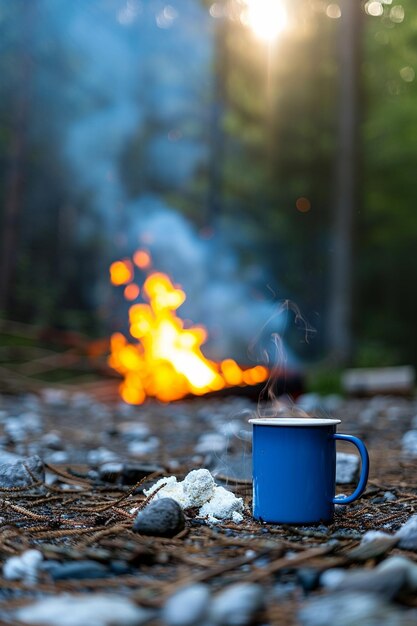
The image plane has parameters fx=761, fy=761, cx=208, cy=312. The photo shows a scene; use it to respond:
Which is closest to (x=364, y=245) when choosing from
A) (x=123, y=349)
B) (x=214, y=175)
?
(x=214, y=175)

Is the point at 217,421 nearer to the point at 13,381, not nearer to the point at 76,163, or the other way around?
the point at 13,381

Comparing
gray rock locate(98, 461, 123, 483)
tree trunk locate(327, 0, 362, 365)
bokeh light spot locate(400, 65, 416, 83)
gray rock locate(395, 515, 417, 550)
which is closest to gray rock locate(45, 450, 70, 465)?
gray rock locate(98, 461, 123, 483)

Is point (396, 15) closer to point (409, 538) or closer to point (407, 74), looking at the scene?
point (407, 74)

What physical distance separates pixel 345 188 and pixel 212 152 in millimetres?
5528

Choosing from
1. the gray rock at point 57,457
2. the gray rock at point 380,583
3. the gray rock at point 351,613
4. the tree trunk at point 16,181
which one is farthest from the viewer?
the tree trunk at point 16,181

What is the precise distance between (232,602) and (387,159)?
16.7m

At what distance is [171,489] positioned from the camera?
85.9 inches

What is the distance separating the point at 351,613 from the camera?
3.77 ft

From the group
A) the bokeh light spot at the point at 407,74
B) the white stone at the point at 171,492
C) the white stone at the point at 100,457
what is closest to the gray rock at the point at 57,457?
the white stone at the point at 100,457

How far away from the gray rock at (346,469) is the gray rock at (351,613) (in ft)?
4.74

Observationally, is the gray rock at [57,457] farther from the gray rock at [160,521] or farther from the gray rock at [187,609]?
the gray rock at [187,609]

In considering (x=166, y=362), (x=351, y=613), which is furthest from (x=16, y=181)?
(x=351, y=613)

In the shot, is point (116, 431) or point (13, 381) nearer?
point (116, 431)

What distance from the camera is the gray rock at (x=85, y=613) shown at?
1176 mm
